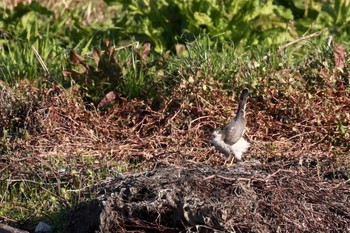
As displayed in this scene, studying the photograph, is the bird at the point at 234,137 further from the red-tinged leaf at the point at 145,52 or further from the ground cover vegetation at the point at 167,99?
Answer: the red-tinged leaf at the point at 145,52

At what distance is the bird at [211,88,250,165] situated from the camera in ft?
20.4

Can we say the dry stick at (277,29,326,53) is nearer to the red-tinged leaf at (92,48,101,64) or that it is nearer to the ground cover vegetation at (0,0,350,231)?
the ground cover vegetation at (0,0,350,231)

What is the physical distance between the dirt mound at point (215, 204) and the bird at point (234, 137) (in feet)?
2.87

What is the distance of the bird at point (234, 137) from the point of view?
6.23 m

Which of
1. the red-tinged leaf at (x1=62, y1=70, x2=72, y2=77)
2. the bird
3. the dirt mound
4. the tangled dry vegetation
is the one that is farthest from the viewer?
the red-tinged leaf at (x1=62, y1=70, x2=72, y2=77)

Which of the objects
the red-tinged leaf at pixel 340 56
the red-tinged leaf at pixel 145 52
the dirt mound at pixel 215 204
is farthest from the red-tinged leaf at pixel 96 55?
the dirt mound at pixel 215 204

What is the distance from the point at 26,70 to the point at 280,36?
2254 mm

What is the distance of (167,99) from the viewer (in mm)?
7195

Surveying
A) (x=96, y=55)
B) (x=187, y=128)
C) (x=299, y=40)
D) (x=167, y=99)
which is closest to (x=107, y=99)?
(x=96, y=55)

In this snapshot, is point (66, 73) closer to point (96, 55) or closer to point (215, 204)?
point (96, 55)

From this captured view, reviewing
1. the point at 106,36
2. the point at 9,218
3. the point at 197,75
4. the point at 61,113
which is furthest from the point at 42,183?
the point at 106,36

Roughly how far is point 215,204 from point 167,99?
7.76ft

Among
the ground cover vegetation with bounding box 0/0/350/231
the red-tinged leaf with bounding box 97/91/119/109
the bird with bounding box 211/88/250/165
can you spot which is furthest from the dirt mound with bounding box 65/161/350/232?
the red-tinged leaf with bounding box 97/91/119/109

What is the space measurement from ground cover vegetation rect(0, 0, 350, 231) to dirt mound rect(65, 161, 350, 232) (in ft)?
1.80
